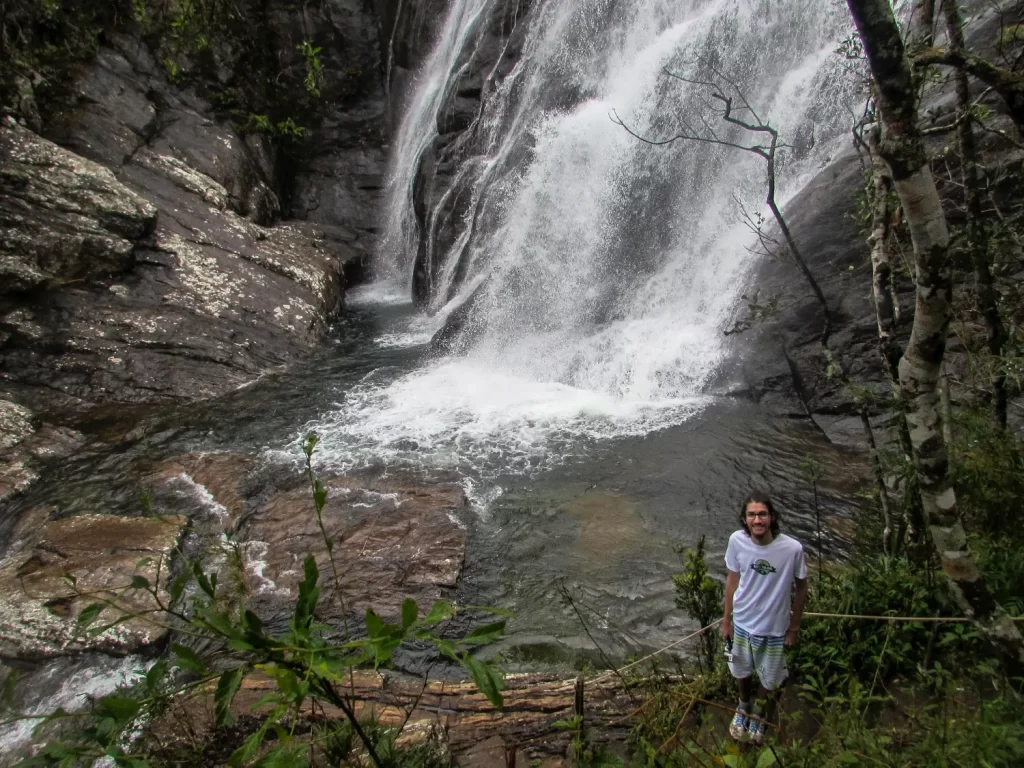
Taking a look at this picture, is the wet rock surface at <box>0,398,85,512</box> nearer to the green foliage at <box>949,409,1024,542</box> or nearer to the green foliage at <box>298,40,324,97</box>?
the green foliage at <box>949,409,1024,542</box>

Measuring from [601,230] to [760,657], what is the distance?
9.00m

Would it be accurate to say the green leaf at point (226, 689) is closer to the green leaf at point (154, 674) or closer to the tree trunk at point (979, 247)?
the green leaf at point (154, 674)

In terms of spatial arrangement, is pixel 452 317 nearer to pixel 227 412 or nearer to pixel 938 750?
pixel 227 412

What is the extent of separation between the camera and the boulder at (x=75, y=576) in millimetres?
4586

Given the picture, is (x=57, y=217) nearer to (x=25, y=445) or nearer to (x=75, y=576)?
(x=25, y=445)

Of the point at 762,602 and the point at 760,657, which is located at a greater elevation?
the point at 762,602

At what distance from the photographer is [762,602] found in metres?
3.19

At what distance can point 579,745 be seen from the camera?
8.89ft

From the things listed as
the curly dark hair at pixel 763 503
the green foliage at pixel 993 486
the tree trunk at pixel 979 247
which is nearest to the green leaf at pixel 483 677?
the curly dark hair at pixel 763 503

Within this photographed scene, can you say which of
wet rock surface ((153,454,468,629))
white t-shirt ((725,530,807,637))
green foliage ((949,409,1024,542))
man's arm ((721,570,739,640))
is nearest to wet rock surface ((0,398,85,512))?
wet rock surface ((153,454,468,629))

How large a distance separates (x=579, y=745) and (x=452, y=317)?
954cm

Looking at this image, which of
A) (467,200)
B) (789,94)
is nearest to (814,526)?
(789,94)

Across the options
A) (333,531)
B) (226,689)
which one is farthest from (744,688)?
(333,531)

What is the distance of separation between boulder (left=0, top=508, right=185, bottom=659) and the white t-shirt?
11.8ft
